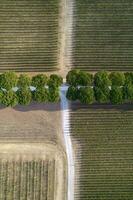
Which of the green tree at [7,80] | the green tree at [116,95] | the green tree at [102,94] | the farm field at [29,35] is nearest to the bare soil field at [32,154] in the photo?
the green tree at [7,80]

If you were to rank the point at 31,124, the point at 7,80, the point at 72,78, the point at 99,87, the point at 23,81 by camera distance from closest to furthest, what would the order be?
the point at 7,80, the point at 23,81, the point at 72,78, the point at 99,87, the point at 31,124

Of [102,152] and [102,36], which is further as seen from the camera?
[102,36]

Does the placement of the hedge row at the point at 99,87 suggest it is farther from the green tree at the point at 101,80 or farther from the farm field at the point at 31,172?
the farm field at the point at 31,172

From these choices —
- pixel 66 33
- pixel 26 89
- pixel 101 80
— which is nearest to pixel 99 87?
pixel 101 80

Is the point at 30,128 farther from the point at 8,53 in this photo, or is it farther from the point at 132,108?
the point at 132,108

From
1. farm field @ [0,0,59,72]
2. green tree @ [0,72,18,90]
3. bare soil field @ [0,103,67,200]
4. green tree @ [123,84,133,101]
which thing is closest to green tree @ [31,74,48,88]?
farm field @ [0,0,59,72]

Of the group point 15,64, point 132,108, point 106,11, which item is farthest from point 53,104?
point 106,11

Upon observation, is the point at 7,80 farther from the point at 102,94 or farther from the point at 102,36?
the point at 102,36
